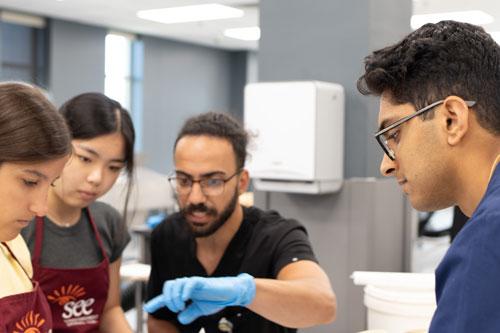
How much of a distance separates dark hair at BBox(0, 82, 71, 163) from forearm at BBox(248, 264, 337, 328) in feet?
1.73

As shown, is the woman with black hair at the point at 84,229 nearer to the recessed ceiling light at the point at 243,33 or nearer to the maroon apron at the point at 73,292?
the maroon apron at the point at 73,292

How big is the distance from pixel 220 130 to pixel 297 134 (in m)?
0.97

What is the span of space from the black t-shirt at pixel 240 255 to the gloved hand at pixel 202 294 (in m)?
0.25

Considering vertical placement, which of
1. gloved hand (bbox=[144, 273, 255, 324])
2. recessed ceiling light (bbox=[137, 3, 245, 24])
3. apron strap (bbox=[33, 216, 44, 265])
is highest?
recessed ceiling light (bbox=[137, 3, 245, 24])

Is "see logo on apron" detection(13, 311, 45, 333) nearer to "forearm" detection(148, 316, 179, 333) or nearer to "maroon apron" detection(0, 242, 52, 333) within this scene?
"maroon apron" detection(0, 242, 52, 333)

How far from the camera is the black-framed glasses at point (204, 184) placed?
1.65 m

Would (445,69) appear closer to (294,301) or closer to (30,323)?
(294,301)

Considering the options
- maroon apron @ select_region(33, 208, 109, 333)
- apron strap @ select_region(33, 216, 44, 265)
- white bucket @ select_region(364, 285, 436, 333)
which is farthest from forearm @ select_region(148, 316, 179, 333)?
white bucket @ select_region(364, 285, 436, 333)

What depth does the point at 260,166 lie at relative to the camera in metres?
2.76

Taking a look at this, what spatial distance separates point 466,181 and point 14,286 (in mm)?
877

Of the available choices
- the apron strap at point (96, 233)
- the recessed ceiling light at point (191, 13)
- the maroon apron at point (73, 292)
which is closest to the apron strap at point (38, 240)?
the maroon apron at point (73, 292)

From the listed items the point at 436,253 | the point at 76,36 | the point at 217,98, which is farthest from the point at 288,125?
the point at 217,98

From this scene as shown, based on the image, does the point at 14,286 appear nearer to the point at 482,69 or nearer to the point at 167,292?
the point at 167,292

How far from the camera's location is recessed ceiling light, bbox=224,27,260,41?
330 inches
